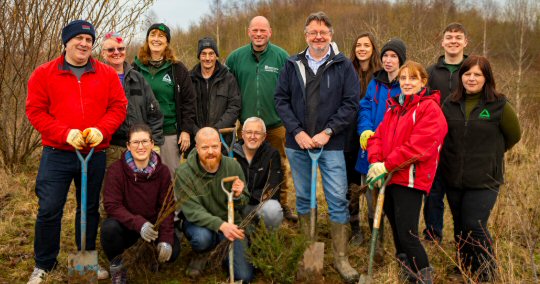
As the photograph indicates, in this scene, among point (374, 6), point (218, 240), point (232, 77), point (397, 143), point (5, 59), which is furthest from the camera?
point (374, 6)

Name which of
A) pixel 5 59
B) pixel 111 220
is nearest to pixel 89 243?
pixel 111 220

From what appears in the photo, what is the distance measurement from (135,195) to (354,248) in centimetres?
214

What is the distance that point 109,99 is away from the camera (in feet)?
12.7

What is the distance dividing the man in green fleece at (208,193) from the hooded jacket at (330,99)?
2.20ft

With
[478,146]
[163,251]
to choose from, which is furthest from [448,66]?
[163,251]

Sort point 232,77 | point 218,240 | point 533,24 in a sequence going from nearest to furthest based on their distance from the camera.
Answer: point 218,240 → point 232,77 → point 533,24

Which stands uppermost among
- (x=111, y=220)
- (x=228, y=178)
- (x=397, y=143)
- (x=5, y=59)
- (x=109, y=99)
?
(x=5, y=59)

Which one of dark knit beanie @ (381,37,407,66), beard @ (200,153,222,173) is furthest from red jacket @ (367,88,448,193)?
beard @ (200,153,222,173)

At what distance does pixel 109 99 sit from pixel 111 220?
0.99 m

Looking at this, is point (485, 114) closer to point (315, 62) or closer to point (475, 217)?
point (475, 217)

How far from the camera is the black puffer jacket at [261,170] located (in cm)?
436

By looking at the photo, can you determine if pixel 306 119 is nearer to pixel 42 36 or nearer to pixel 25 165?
pixel 42 36

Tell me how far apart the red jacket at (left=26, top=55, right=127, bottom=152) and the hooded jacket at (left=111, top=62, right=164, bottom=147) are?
47 cm

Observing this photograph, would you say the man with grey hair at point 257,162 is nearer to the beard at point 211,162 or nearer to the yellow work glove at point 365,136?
the beard at point 211,162
